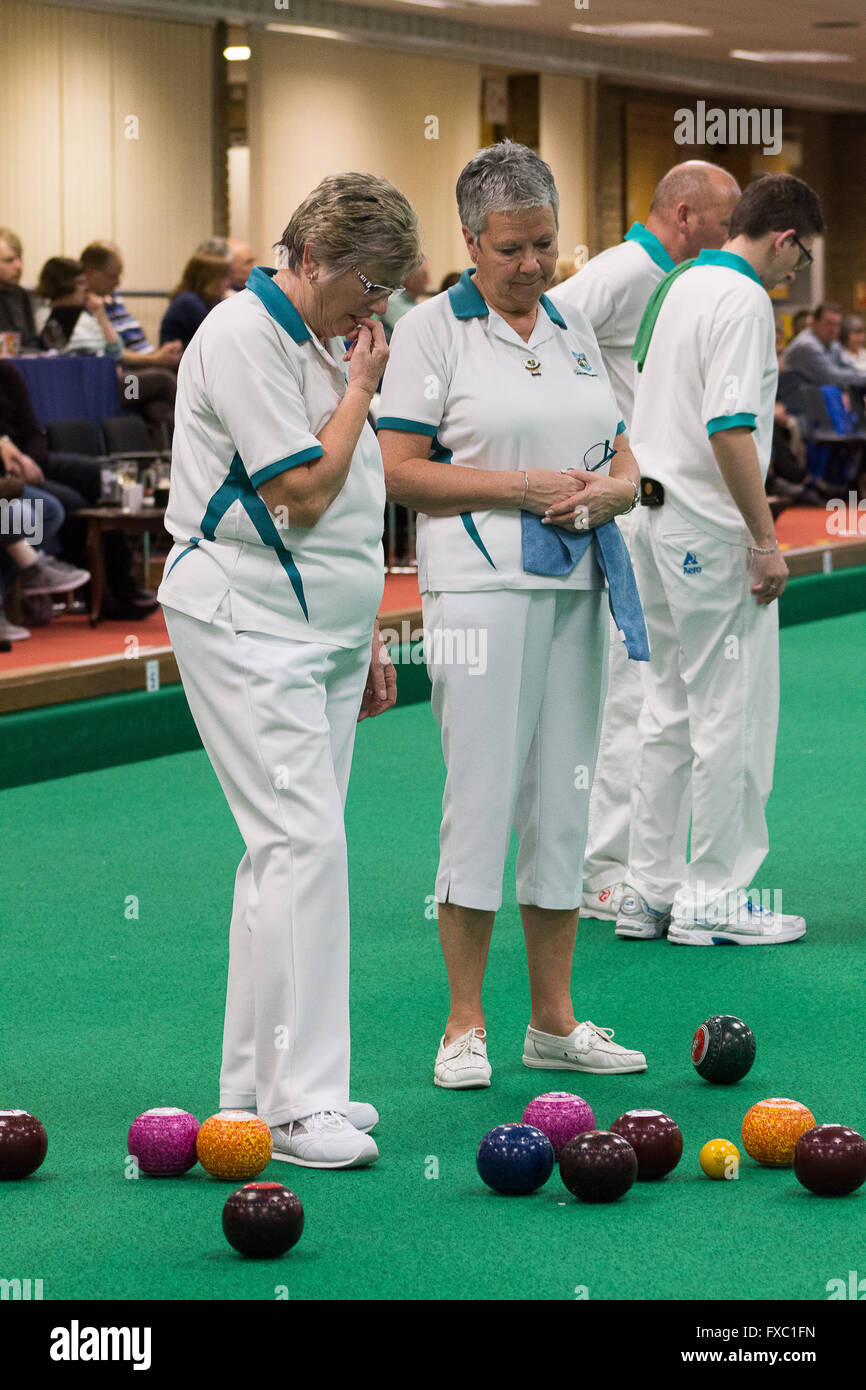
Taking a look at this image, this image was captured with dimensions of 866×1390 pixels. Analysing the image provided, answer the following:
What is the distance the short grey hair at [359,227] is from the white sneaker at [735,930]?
1877mm

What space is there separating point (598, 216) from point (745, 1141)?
1526 centimetres

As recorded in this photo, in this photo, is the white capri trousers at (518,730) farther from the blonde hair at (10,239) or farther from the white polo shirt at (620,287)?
the blonde hair at (10,239)

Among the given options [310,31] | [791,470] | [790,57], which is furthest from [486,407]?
[790,57]

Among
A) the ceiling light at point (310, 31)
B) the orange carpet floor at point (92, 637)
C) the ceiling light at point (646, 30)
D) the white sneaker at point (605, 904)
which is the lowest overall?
the white sneaker at point (605, 904)

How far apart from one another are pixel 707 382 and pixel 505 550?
105 centimetres

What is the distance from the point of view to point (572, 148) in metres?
16.8

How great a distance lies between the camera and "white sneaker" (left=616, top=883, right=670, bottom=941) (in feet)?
13.9

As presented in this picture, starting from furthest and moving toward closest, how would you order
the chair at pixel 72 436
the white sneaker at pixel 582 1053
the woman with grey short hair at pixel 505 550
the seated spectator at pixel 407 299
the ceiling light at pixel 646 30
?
1. the ceiling light at pixel 646 30
2. the seated spectator at pixel 407 299
3. the chair at pixel 72 436
4. the white sneaker at pixel 582 1053
5. the woman with grey short hair at pixel 505 550

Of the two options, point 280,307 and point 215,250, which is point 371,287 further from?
point 215,250

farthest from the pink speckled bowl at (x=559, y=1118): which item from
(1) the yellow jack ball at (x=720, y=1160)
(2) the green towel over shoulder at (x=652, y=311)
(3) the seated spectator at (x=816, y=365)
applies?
(3) the seated spectator at (x=816, y=365)

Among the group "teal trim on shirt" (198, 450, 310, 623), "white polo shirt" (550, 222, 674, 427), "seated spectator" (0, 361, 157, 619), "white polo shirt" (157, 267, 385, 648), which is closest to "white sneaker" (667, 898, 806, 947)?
"white polo shirt" (550, 222, 674, 427)

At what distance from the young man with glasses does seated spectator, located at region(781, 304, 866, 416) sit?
391 inches

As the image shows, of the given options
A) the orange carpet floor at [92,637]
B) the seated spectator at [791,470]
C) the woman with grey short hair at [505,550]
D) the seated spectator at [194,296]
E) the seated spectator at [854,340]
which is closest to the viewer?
the woman with grey short hair at [505,550]

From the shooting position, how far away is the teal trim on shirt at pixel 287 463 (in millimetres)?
2689
